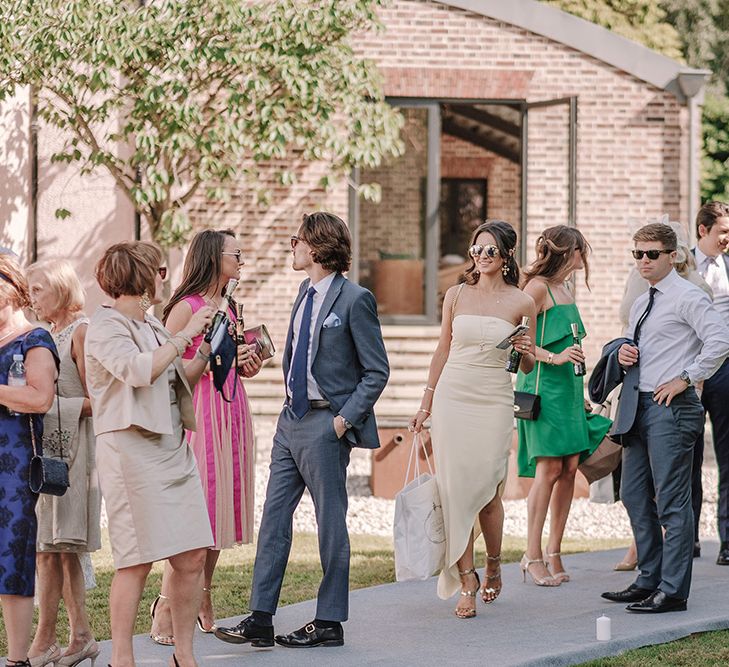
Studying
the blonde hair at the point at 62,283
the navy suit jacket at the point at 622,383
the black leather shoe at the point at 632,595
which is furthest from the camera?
the black leather shoe at the point at 632,595

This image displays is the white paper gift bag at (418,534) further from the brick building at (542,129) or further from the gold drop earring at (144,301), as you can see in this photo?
the brick building at (542,129)

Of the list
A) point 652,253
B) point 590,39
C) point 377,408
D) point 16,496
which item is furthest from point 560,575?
point 590,39

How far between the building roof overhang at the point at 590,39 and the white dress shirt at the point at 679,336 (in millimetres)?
9900

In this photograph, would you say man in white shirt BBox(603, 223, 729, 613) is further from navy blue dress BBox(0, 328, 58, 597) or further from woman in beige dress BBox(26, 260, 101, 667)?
navy blue dress BBox(0, 328, 58, 597)

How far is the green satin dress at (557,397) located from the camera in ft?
24.6

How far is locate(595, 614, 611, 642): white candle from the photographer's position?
6.07 meters

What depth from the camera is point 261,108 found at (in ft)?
44.3

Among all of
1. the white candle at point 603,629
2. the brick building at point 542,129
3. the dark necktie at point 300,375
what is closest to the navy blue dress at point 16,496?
the dark necktie at point 300,375

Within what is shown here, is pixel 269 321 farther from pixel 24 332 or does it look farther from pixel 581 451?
pixel 24 332

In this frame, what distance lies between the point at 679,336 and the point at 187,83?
25.7ft

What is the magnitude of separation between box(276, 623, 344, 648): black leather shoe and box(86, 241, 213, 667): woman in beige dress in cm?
97

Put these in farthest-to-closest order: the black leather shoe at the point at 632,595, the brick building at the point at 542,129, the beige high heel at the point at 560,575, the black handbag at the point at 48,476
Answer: the brick building at the point at 542,129, the beige high heel at the point at 560,575, the black leather shoe at the point at 632,595, the black handbag at the point at 48,476

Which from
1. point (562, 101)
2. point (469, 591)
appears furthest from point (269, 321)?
point (469, 591)

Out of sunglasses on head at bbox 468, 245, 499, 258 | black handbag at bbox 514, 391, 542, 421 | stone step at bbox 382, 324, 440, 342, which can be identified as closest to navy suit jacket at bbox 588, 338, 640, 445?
black handbag at bbox 514, 391, 542, 421
